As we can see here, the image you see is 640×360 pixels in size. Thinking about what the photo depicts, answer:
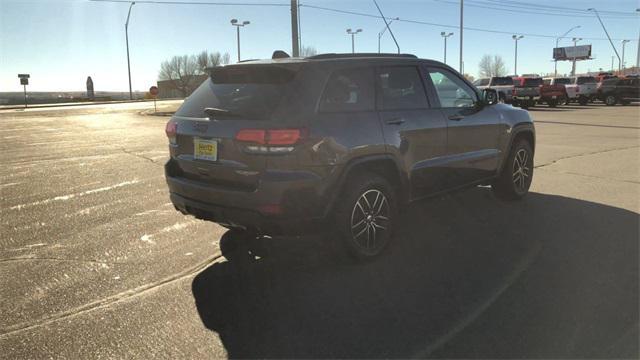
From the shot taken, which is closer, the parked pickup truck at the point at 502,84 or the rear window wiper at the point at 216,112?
the rear window wiper at the point at 216,112

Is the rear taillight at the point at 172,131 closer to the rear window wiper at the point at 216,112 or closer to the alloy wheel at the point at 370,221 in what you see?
the rear window wiper at the point at 216,112

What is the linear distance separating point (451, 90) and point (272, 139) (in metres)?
2.58

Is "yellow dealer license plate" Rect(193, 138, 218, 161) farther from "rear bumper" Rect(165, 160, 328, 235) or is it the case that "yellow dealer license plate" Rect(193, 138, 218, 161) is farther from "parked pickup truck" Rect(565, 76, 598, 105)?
"parked pickup truck" Rect(565, 76, 598, 105)

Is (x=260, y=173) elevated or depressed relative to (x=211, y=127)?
depressed

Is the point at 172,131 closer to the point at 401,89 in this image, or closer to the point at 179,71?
the point at 401,89

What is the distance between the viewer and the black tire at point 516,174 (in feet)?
21.4

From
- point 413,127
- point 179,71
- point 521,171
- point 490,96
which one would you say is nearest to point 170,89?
point 179,71

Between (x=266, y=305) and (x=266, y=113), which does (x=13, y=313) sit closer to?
(x=266, y=305)

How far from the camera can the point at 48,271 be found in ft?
14.7

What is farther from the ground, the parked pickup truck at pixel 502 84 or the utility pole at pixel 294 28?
the utility pole at pixel 294 28

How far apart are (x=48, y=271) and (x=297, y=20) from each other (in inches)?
703

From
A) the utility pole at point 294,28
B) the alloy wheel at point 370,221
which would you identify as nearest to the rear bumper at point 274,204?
the alloy wheel at point 370,221

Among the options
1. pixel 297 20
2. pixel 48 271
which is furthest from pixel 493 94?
pixel 297 20

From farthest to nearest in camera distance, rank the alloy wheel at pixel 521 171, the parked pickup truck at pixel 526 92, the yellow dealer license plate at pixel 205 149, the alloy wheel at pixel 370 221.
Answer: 1. the parked pickup truck at pixel 526 92
2. the alloy wheel at pixel 521 171
3. the alloy wheel at pixel 370 221
4. the yellow dealer license plate at pixel 205 149
